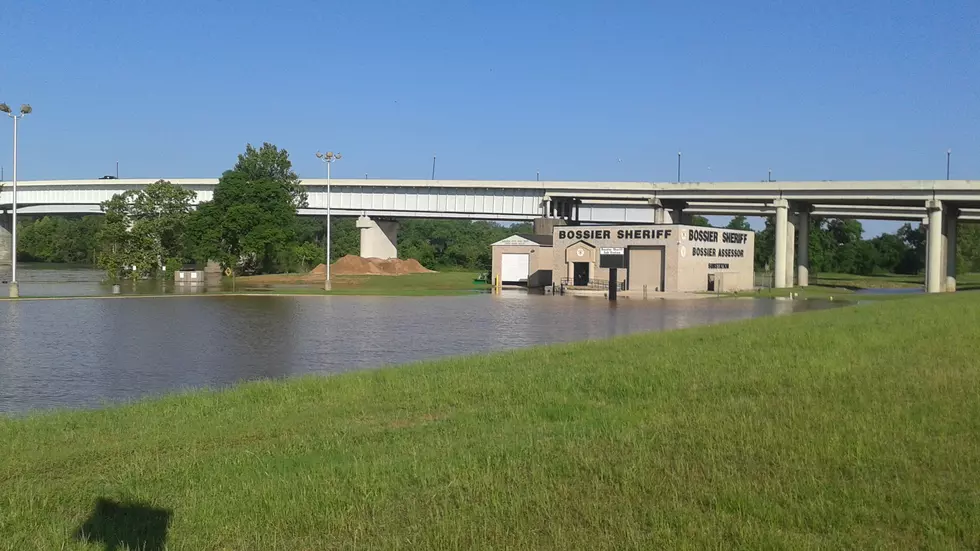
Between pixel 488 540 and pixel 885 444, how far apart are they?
437 cm

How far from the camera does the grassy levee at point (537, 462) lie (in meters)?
6.28

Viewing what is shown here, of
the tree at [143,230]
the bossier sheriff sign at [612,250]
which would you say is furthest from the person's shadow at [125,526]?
the tree at [143,230]

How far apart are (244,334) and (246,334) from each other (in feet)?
0.21

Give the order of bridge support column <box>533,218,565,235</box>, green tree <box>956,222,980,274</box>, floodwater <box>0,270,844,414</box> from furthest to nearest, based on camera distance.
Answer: green tree <box>956,222,980,274</box>, bridge support column <box>533,218,565,235</box>, floodwater <box>0,270,844,414</box>

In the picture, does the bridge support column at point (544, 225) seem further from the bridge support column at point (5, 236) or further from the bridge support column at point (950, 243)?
the bridge support column at point (5, 236)

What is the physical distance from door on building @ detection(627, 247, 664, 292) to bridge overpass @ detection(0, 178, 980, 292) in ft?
55.3

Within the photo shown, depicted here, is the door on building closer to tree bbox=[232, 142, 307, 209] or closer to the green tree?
tree bbox=[232, 142, 307, 209]

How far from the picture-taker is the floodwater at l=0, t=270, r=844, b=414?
57.0ft

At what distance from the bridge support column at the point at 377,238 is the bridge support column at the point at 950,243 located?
55806 millimetres

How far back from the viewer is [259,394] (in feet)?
43.9

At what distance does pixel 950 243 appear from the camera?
77750 millimetres

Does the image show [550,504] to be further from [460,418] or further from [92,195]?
[92,195]

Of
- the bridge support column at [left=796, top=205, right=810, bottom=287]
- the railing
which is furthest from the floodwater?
the bridge support column at [left=796, top=205, right=810, bottom=287]

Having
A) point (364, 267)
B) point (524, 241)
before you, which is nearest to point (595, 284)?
point (524, 241)
